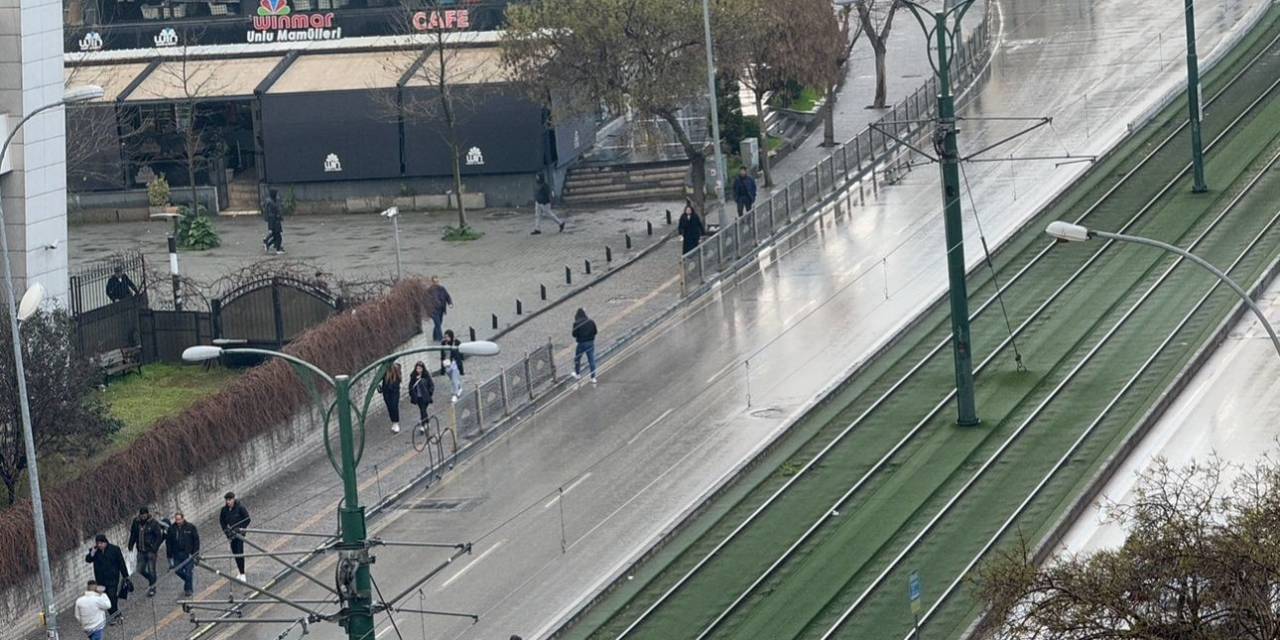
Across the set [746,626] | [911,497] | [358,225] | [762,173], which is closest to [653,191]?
[762,173]

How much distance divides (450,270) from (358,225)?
7.18 meters

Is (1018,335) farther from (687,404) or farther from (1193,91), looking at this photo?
(1193,91)

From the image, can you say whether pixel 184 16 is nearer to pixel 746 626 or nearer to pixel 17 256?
pixel 17 256

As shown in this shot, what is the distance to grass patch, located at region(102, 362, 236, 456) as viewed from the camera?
4384 centimetres

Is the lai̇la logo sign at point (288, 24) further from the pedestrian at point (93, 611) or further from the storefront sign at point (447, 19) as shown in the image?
the pedestrian at point (93, 611)

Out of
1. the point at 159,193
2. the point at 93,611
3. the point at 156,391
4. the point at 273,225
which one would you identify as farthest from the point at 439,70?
the point at 93,611

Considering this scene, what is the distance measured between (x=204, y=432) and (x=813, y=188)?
21372 mm

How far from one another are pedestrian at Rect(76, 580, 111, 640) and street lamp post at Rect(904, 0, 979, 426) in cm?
1459

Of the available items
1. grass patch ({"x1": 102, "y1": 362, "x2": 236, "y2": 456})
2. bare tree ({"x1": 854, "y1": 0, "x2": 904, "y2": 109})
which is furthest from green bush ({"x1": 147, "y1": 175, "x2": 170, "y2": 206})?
bare tree ({"x1": 854, "y1": 0, "x2": 904, "y2": 109})

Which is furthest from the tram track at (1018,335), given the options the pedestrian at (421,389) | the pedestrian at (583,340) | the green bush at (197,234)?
the green bush at (197,234)

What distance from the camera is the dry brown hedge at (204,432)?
3612cm

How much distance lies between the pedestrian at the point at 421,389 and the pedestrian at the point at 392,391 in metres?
0.26

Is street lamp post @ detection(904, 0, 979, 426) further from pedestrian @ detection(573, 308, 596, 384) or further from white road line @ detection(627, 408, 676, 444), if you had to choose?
pedestrian @ detection(573, 308, 596, 384)

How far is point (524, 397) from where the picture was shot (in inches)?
1772
